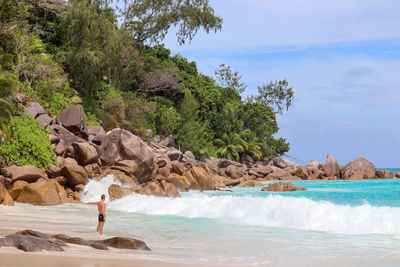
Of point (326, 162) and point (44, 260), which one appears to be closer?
point (44, 260)

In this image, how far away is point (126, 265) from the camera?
6957 millimetres

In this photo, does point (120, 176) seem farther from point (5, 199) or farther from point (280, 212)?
point (280, 212)

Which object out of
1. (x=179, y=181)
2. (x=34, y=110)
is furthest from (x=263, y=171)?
(x=34, y=110)

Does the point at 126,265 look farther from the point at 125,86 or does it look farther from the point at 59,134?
the point at 125,86

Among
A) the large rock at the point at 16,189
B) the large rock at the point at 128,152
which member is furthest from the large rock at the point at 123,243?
the large rock at the point at 128,152

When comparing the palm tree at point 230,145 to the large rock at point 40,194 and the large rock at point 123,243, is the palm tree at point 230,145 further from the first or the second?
the large rock at point 123,243

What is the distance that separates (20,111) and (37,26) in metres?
12.9

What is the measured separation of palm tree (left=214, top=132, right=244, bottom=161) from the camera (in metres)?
54.3

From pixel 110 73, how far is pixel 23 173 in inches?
754

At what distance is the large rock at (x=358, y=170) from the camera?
174 ft

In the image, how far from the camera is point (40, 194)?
1767 cm

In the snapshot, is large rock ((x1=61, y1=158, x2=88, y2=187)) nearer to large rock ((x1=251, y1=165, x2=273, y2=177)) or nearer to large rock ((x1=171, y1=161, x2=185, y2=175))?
large rock ((x1=171, y1=161, x2=185, y2=175))

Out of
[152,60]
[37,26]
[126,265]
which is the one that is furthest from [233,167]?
[126,265]

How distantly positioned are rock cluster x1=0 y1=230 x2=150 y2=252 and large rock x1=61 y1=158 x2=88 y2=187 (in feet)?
45.4
